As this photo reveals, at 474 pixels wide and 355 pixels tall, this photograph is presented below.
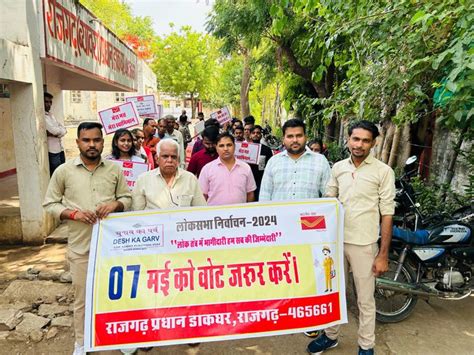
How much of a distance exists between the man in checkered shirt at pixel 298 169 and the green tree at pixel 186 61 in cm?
3408

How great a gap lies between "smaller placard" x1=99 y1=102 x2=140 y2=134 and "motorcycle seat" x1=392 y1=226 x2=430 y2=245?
13.6ft

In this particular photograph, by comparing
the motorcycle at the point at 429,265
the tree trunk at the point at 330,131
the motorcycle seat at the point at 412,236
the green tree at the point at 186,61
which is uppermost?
the green tree at the point at 186,61

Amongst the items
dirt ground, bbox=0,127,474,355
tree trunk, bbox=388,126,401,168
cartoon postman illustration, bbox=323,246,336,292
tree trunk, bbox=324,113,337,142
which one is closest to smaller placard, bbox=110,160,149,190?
dirt ground, bbox=0,127,474,355

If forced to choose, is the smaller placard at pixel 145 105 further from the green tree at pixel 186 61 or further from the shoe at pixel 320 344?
the green tree at pixel 186 61

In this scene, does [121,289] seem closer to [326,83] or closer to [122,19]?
[326,83]

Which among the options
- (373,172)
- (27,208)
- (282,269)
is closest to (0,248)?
(27,208)

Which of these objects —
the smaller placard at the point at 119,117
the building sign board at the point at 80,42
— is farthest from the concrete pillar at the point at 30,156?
the smaller placard at the point at 119,117

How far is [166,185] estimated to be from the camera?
3084mm

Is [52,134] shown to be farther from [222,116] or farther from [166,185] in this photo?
[222,116]

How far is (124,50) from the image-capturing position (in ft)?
37.4

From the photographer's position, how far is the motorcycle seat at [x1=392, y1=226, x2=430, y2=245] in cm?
364

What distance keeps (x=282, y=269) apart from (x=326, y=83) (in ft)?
33.1

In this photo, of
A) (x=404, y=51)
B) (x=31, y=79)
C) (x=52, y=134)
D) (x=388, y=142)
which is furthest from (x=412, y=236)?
(x=52, y=134)

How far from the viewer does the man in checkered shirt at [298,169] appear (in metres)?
3.25
